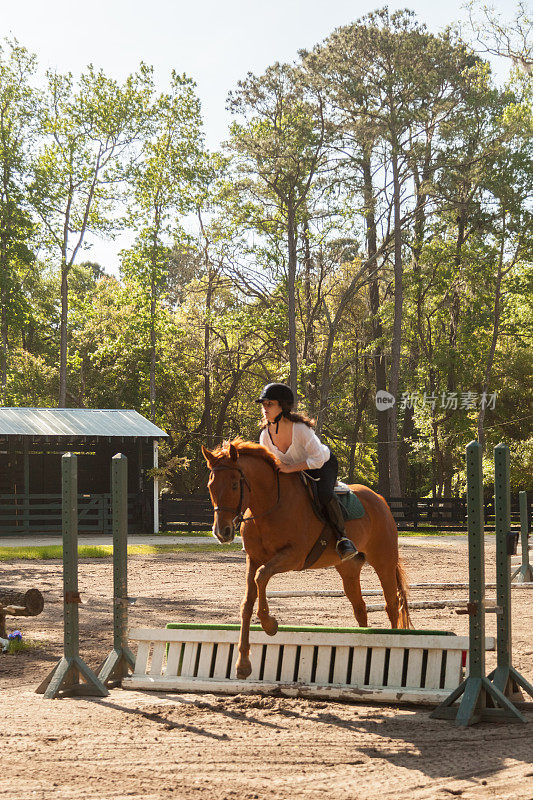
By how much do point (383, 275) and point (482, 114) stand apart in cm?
779

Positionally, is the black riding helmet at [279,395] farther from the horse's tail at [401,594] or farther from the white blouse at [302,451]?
the horse's tail at [401,594]

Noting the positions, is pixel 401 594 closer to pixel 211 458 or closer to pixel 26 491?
pixel 211 458

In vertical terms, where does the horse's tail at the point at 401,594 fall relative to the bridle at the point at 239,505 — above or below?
below

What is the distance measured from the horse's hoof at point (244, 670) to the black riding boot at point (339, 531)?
3.50 ft

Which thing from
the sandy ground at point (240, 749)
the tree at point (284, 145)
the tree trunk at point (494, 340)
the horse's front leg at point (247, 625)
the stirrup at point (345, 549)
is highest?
the tree at point (284, 145)

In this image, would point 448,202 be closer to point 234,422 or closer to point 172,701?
point 234,422

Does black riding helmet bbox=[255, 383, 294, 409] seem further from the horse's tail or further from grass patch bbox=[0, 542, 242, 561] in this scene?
grass patch bbox=[0, 542, 242, 561]

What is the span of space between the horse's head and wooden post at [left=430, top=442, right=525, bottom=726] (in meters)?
1.59

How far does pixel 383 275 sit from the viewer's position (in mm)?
39562

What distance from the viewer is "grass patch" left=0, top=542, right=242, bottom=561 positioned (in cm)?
2077

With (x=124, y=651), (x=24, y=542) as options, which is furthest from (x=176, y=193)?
(x=124, y=651)

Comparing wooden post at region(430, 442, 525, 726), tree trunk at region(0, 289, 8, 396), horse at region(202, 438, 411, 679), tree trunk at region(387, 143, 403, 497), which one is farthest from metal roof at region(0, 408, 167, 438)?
wooden post at region(430, 442, 525, 726)

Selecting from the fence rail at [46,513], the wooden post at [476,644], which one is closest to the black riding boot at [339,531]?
the wooden post at [476,644]

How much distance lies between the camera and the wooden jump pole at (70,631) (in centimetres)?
700
